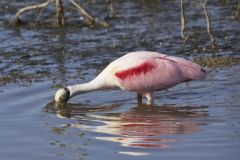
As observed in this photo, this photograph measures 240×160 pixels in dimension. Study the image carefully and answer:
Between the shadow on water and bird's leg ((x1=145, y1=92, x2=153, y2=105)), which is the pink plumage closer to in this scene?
bird's leg ((x1=145, y1=92, x2=153, y2=105))

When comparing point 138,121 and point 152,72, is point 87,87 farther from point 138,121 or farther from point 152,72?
point 138,121

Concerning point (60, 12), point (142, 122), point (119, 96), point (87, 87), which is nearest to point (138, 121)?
point (142, 122)

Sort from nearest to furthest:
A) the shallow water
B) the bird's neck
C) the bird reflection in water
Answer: the shallow water → the bird reflection in water → the bird's neck

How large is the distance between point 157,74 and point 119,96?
799mm

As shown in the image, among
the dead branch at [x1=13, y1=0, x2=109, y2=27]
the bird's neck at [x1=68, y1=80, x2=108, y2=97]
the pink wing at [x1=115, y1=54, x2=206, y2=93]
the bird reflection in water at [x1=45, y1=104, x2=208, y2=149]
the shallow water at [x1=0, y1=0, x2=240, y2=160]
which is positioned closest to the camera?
the shallow water at [x1=0, y1=0, x2=240, y2=160]

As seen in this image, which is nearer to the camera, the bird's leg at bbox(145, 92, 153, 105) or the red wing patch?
the red wing patch

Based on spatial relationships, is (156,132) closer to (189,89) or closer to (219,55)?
(189,89)

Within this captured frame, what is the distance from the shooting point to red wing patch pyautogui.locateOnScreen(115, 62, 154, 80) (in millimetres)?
9758

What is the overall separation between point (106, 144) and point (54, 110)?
2.16m

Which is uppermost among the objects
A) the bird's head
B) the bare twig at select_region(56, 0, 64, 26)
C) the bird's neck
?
the bare twig at select_region(56, 0, 64, 26)

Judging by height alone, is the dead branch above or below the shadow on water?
above

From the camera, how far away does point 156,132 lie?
26.6 feet

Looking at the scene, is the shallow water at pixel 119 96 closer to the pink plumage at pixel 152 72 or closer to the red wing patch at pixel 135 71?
the pink plumage at pixel 152 72

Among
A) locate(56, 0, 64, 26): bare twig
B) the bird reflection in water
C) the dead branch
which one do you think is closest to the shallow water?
the bird reflection in water
